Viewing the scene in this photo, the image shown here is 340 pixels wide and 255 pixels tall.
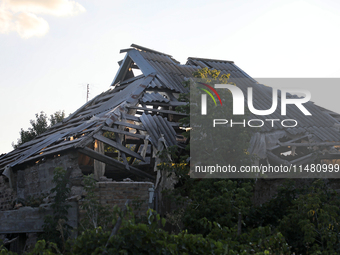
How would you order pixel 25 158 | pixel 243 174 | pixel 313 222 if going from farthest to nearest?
pixel 25 158 < pixel 243 174 < pixel 313 222

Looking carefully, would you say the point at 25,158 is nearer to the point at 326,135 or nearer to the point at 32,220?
the point at 32,220

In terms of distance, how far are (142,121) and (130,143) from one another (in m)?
1.09

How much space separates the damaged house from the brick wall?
2 centimetres

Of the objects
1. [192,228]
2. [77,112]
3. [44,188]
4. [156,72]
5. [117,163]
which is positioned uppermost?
[156,72]

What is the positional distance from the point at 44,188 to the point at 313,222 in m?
7.70

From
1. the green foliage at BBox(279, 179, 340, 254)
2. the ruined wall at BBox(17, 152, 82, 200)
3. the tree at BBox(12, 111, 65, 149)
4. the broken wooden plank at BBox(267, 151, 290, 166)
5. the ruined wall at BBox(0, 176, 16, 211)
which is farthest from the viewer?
the tree at BBox(12, 111, 65, 149)

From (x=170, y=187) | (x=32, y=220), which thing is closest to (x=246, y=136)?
(x=170, y=187)

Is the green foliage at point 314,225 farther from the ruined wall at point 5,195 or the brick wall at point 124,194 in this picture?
the ruined wall at point 5,195

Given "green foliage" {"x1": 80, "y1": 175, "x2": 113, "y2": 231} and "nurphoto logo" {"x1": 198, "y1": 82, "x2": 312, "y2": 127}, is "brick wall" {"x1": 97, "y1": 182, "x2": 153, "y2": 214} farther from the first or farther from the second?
"nurphoto logo" {"x1": 198, "y1": 82, "x2": 312, "y2": 127}

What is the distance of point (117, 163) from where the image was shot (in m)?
11.1

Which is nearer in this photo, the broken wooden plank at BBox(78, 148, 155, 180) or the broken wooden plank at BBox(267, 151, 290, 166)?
the broken wooden plank at BBox(78, 148, 155, 180)

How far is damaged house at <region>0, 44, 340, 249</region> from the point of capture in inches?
372

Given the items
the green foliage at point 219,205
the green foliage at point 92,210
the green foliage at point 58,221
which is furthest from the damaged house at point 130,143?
the green foliage at point 219,205

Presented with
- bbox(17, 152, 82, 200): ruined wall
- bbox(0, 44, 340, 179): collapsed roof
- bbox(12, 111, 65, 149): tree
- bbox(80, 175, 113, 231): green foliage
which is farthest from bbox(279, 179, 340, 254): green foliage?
bbox(12, 111, 65, 149): tree
